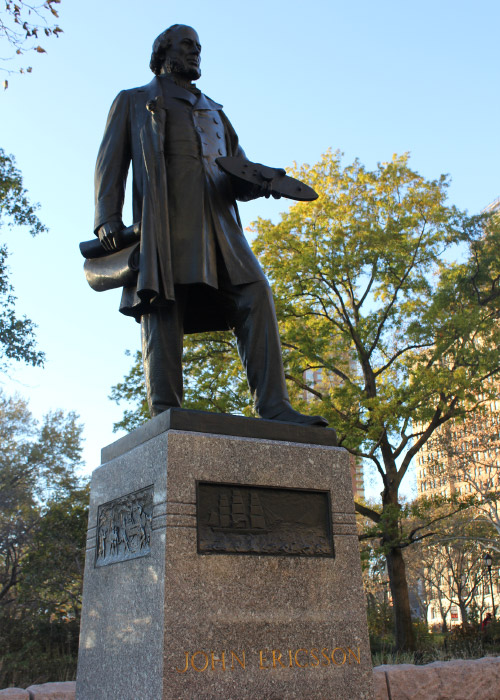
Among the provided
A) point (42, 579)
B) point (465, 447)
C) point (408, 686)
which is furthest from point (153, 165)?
point (465, 447)

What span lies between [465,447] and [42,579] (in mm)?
22406

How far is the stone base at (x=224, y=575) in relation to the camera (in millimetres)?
3207

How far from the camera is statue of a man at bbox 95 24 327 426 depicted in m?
4.31

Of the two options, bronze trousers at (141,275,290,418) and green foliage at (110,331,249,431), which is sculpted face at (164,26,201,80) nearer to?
bronze trousers at (141,275,290,418)

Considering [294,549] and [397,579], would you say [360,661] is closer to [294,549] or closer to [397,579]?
[294,549]

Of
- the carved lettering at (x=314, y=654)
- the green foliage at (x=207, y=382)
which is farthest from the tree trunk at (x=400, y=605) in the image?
the carved lettering at (x=314, y=654)

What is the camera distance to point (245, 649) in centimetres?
328


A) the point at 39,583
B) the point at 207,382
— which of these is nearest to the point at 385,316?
the point at 207,382

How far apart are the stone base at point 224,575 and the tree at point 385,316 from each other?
14.4 m

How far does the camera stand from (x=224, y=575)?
11.1ft

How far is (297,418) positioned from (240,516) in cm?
84

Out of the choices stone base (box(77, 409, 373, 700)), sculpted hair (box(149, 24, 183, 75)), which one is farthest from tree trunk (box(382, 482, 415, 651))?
sculpted hair (box(149, 24, 183, 75))

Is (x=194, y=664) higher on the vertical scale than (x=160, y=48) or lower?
lower

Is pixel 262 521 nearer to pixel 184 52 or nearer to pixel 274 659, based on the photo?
pixel 274 659
